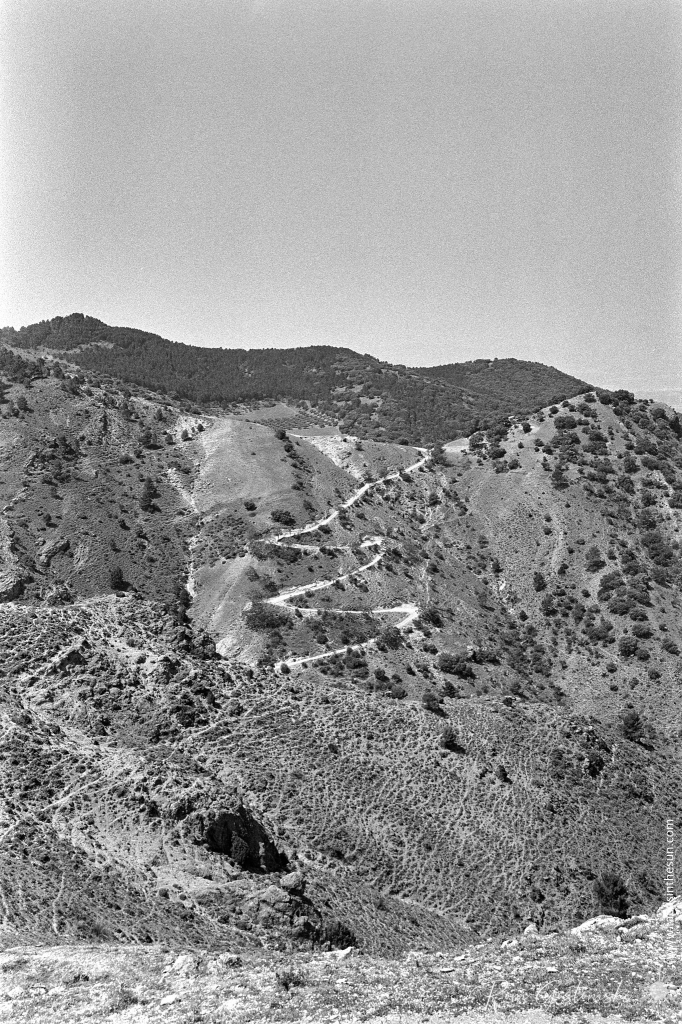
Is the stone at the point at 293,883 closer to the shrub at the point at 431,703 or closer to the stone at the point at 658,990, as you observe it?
the stone at the point at 658,990

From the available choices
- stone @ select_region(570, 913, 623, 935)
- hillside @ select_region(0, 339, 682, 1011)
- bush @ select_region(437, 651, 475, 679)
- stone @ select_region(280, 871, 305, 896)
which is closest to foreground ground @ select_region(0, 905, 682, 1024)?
stone @ select_region(570, 913, 623, 935)

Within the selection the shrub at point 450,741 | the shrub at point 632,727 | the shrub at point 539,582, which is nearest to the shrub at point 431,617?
the shrub at point 539,582

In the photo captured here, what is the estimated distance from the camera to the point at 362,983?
19.8 metres

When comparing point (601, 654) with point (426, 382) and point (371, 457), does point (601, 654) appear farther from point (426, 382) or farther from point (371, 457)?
point (426, 382)

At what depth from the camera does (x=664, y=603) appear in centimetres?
7231

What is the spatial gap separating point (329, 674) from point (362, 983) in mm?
35475

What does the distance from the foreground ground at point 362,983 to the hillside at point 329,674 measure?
12.5 feet

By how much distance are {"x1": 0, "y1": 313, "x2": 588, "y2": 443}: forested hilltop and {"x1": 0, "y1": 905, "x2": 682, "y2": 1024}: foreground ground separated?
9277 centimetres

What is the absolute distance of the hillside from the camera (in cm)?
3238

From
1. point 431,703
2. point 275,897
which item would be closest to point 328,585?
point 431,703

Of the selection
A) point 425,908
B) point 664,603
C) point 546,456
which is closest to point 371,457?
point 546,456

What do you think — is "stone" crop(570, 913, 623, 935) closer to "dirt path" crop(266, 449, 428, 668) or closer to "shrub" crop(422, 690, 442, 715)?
"shrub" crop(422, 690, 442, 715)

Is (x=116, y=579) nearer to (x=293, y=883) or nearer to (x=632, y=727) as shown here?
(x=632, y=727)

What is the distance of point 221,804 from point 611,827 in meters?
21.6
